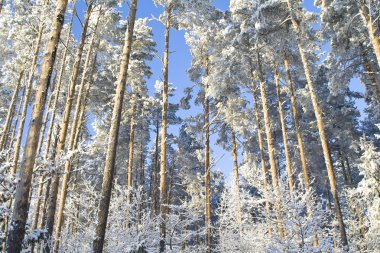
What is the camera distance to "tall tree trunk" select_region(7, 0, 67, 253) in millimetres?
5645

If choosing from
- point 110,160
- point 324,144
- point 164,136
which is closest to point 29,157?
point 110,160

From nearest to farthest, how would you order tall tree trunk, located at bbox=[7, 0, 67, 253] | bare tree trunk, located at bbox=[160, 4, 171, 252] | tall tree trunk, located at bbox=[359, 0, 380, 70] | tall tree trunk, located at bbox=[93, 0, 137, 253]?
tall tree trunk, located at bbox=[7, 0, 67, 253], tall tree trunk, located at bbox=[93, 0, 137, 253], tall tree trunk, located at bbox=[359, 0, 380, 70], bare tree trunk, located at bbox=[160, 4, 171, 252]

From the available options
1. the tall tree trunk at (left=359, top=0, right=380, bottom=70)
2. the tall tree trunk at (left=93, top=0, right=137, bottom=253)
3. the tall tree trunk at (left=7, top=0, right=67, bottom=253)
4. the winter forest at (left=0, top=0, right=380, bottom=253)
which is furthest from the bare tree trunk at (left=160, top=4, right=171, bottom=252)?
the tall tree trunk at (left=359, top=0, right=380, bottom=70)

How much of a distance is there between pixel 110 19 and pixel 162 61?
5833mm

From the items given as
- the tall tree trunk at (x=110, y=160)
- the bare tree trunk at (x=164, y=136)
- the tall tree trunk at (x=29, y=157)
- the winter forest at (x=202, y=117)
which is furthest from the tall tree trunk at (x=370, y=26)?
the tall tree trunk at (x=29, y=157)

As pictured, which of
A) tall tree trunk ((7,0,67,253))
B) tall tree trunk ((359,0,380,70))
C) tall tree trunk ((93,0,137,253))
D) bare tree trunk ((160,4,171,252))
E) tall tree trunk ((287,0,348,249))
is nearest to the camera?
tall tree trunk ((7,0,67,253))

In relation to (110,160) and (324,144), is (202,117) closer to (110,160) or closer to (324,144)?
(324,144)

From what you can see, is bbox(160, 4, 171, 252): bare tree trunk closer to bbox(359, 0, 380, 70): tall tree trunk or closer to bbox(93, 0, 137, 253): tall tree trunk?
bbox(93, 0, 137, 253): tall tree trunk

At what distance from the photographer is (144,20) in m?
22.9

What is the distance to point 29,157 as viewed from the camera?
20.7ft

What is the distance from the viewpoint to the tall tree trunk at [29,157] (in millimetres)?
5645

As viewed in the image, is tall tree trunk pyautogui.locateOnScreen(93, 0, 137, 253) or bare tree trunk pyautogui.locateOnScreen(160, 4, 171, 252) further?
bare tree trunk pyautogui.locateOnScreen(160, 4, 171, 252)

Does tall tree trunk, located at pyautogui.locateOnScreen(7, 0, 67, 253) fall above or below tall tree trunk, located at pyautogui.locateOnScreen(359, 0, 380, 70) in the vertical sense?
below

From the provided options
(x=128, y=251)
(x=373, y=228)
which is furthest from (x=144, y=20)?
(x=373, y=228)
